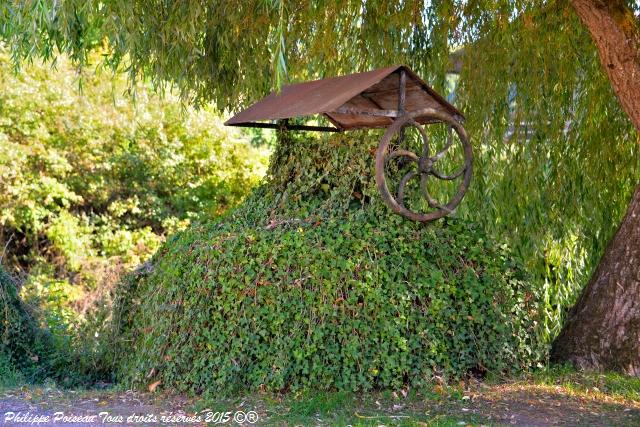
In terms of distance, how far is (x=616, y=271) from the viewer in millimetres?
6562

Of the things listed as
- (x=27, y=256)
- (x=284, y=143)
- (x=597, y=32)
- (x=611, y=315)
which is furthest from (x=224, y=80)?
(x=27, y=256)

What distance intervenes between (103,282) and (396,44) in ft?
20.0

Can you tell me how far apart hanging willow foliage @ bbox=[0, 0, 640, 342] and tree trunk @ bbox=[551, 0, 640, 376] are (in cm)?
132

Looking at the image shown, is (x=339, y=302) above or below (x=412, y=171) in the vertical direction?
below

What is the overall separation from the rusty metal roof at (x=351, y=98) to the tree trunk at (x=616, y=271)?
1.36 metres

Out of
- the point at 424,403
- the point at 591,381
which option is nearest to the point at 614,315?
the point at 591,381

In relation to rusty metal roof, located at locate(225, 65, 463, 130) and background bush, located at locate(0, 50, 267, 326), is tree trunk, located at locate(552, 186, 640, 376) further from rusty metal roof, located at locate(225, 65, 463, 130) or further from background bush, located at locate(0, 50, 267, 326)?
background bush, located at locate(0, 50, 267, 326)

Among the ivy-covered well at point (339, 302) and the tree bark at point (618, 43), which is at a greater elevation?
the tree bark at point (618, 43)

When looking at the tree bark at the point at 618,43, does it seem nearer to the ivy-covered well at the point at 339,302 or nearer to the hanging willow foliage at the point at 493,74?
the hanging willow foliage at the point at 493,74

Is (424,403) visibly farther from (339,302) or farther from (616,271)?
(616,271)

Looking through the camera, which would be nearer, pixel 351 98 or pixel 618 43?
pixel 351 98

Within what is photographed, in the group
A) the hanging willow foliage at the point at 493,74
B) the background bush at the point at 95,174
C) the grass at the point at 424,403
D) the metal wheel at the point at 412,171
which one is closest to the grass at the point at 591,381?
the grass at the point at 424,403

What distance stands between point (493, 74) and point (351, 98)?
2.87 m

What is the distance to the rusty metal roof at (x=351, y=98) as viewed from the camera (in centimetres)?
584
